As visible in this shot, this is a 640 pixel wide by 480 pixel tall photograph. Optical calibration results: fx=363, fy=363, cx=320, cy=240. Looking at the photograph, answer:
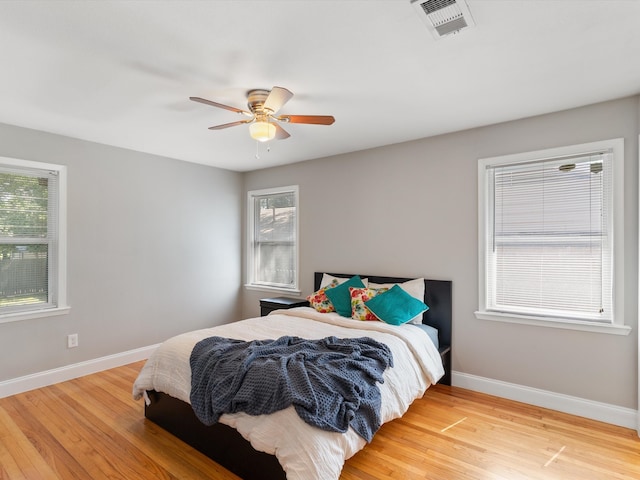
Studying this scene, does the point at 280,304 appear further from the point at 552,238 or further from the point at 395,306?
the point at 552,238

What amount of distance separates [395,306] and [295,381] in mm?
1579

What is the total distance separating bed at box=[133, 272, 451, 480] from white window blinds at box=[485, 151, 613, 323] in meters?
0.60

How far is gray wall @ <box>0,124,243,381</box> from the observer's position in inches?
137

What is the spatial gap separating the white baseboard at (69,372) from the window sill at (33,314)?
0.54m

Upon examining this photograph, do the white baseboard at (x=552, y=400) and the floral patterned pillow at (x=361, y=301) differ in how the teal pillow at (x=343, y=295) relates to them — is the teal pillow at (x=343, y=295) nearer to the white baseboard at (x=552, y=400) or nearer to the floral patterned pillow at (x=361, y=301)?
the floral patterned pillow at (x=361, y=301)

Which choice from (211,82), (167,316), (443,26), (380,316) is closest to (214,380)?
(380,316)

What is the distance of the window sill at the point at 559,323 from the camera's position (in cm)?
269

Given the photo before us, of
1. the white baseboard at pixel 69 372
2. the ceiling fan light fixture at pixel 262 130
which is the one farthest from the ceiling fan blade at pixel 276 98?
the white baseboard at pixel 69 372

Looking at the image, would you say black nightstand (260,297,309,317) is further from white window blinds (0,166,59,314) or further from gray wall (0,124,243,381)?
white window blinds (0,166,59,314)

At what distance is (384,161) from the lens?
3955mm

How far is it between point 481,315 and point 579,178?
4.51 ft

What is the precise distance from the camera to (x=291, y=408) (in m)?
1.83

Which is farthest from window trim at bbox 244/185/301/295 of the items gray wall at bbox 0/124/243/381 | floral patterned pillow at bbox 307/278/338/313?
floral patterned pillow at bbox 307/278/338/313

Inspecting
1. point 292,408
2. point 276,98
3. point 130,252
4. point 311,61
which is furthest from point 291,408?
point 130,252
